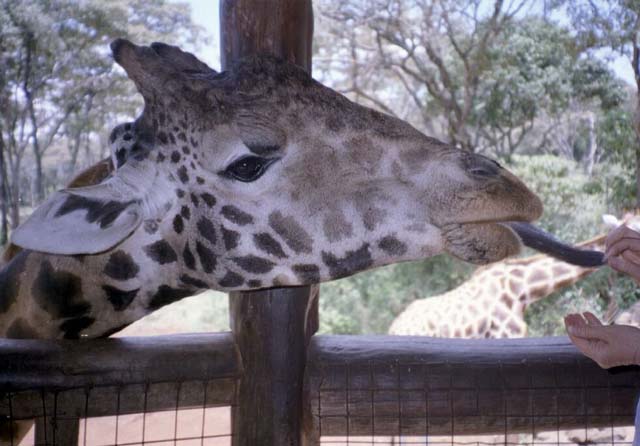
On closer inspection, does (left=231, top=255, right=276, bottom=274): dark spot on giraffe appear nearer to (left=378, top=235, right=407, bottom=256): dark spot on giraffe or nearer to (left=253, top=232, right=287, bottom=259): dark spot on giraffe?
(left=253, top=232, right=287, bottom=259): dark spot on giraffe

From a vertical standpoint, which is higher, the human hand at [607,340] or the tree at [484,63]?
the tree at [484,63]

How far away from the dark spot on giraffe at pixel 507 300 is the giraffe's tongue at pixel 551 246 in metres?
3.40

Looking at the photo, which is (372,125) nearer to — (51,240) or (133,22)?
(51,240)

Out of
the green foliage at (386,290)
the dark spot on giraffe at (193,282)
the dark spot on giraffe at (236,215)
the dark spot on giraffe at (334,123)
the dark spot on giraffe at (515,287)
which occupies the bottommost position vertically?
the green foliage at (386,290)

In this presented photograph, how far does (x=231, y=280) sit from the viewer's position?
1721mm

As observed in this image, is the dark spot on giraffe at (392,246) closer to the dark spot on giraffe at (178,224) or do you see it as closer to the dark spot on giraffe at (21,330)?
the dark spot on giraffe at (178,224)

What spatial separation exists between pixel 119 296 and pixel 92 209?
0.33 meters

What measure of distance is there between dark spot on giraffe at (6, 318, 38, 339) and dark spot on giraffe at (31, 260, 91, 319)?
8 centimetres

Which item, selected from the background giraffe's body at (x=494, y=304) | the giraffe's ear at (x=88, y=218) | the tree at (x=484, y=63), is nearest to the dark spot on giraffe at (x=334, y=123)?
the giraffe's ear at (x=88, y=218)

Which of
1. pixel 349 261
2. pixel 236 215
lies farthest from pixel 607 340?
pixel 236 215

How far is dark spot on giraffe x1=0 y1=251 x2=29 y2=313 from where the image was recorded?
186 cm

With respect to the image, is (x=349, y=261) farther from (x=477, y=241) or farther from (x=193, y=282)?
(x=193, y=282)

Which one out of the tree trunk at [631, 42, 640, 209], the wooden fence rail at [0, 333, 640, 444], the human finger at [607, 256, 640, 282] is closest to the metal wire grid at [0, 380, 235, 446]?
the wooden fence rail at [0, 333, 640, 444]

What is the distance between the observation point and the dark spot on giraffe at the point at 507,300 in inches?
233
